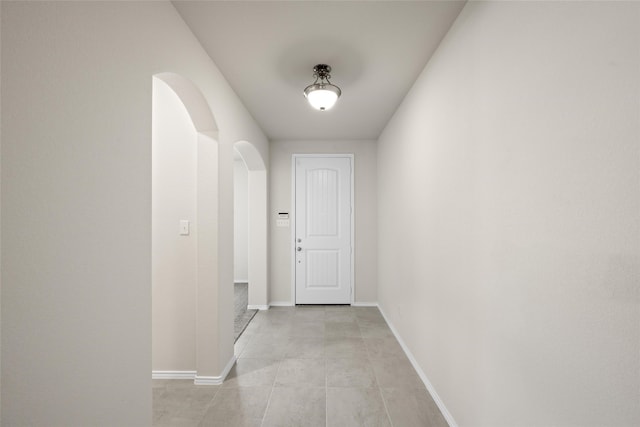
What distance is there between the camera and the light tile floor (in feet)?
6.52

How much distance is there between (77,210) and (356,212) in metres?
3.83

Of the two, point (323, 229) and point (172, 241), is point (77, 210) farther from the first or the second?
point (323, 229)

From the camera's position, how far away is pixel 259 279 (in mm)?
4391

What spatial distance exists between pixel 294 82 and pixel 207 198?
4.08 feet

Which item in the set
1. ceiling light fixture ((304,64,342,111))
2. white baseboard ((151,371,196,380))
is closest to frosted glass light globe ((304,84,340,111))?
ceiling light fixture ((304,64,342,111))

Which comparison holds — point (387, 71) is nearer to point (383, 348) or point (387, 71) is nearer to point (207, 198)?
point (207, 198)

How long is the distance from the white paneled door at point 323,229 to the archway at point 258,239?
0.49m

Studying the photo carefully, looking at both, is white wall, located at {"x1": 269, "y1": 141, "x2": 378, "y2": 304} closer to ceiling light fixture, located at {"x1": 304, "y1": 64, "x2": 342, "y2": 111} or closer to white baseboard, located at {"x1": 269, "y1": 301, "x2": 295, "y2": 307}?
white baseboard, located at {"x1": 269, "y1": 301, "x2": 295, "y2": 307}

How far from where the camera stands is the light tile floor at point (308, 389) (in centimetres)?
199

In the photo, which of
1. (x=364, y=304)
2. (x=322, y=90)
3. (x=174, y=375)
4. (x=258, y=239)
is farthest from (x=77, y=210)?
(x=364, y=304)

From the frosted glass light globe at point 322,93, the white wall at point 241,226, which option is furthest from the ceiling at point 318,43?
the white wall at point 241,226

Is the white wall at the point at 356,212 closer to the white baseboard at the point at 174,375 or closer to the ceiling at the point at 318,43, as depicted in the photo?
the ceiling at the point at 318,43

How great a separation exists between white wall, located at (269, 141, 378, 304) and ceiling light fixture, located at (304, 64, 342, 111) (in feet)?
7.04

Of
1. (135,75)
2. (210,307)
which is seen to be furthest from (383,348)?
(135,75)
